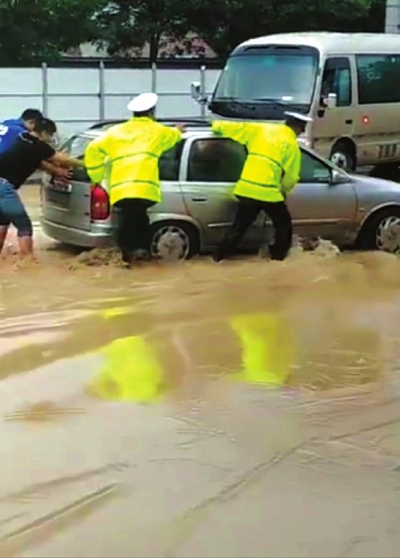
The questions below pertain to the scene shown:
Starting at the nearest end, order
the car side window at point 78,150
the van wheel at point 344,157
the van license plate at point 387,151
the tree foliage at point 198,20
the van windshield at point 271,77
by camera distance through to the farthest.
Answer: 1. the car side window at point 78,150
2. the van windshield at point 271,77
3. the van wheel at point 344,157
4. the van license plate at point 387,151
5. the tree foliage at point 198,20

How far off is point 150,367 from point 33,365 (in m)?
0.77


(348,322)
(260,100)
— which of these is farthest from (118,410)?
(260,100)

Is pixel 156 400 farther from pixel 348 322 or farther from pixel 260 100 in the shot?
pixel 260 100

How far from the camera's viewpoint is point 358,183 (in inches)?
481

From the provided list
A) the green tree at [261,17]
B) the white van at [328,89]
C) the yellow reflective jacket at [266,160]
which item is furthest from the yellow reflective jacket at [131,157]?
the green tree at [261,17]

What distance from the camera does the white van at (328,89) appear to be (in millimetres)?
16891

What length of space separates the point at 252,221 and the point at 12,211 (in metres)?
2.25

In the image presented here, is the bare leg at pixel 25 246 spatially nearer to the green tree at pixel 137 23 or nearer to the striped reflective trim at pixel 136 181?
the striped reflective trim at pixel 136 181

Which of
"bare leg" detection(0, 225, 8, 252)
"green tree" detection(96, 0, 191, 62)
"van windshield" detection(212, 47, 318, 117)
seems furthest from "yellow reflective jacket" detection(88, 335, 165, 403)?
"green tree" detection(96, 0, 191, 62)

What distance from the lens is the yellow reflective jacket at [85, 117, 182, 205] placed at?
35.5ft

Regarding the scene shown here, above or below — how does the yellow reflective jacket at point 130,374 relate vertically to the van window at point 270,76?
below

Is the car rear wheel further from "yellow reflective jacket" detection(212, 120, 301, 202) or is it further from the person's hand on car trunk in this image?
the person's hand on car trunk

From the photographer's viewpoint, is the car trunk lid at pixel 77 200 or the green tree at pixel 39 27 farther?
the green tree at pixel 39 27

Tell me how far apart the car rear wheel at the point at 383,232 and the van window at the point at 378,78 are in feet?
18.8
